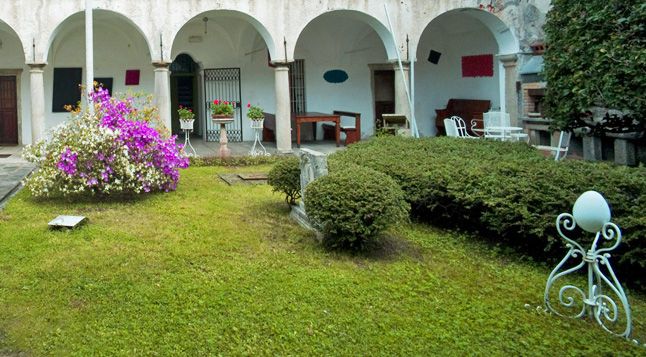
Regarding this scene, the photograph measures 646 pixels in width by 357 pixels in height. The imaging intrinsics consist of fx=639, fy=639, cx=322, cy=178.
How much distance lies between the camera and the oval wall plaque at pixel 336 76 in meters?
17.4

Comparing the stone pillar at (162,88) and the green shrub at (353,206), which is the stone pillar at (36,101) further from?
the green shrub at (353,206)

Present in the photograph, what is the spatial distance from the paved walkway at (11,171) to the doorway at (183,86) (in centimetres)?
451

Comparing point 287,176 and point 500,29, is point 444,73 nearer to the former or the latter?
point 500,29

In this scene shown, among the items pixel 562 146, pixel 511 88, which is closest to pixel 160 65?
pixel 511 88

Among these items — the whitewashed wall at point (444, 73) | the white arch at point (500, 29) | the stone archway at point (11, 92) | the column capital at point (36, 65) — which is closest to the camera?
the column capital at point (36, 65)

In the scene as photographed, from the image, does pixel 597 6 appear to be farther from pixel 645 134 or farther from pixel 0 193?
pixel 0 193

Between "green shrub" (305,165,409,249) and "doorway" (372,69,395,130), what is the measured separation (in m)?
12.0

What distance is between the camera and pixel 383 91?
17.8 metres

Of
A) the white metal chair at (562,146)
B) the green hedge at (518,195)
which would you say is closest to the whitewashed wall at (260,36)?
the white metal chair at (562,146)

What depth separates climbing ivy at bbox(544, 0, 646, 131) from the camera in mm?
8398

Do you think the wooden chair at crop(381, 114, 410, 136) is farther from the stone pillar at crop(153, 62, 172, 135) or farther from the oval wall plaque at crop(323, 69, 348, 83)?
the stone pillar at crop(153, 62, 172, 135)

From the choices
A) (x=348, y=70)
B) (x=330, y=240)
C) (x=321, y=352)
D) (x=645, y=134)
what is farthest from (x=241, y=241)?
(x=348, y=70)

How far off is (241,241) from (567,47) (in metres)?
6.10

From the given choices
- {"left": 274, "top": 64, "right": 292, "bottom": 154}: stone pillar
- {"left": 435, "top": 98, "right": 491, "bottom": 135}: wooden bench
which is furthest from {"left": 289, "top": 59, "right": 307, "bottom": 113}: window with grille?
{"left": 435, "top": 98, "right": 491, "bottom": 135}: wooden bench
